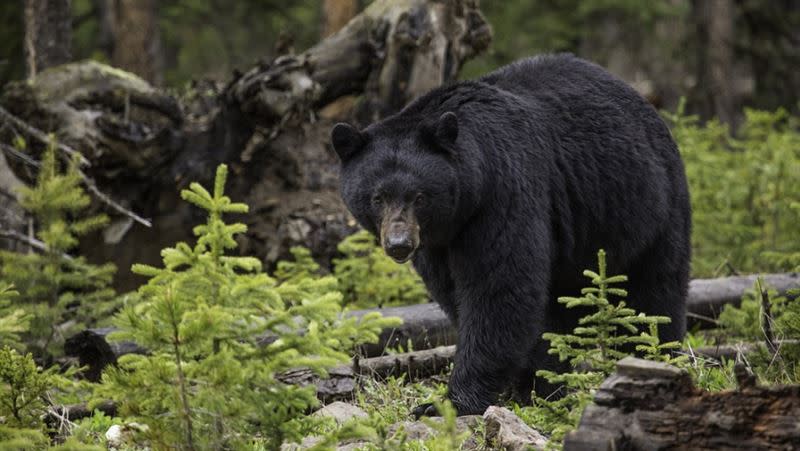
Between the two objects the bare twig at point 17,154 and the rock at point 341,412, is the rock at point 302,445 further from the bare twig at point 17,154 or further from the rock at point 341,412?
the bare twig at point 17,154

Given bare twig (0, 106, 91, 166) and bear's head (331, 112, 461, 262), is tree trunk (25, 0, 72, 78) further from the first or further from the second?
bear's head (331, 112, 461, 262)

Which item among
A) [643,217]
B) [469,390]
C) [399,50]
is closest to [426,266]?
[469,390]

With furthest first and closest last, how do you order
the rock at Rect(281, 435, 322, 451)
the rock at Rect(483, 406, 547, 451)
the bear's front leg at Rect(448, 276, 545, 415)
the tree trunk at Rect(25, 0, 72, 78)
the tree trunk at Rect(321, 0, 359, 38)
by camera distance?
the tree trunk at Rect(321, 0, 359, 38) < the tree trunk at Rect(25, 0, 72, 78) < the bear's front leg at Rect(448, 276, 545, 415) < the rock at Rect(281, 435, 322, 451) < the rock at Rect(483, 406, 547, 451)

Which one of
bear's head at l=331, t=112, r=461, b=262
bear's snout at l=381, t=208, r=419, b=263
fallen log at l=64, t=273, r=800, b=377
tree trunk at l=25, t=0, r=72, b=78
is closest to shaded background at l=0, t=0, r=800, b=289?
tree trunk at l=25, t=0, r=72, b=78

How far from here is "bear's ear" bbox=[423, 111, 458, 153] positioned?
4.91 m

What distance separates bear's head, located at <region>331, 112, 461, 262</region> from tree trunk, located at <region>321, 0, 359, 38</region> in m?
6.21

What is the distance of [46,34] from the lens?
8727mm

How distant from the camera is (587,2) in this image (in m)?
14.7

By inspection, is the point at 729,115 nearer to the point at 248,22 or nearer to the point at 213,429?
the point at 248,22

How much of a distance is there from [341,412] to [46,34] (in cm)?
550

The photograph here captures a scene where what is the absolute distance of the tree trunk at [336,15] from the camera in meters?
11.1

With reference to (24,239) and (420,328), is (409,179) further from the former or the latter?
(24,239)

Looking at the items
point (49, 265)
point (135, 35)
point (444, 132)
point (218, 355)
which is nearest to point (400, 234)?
point (444, 132)

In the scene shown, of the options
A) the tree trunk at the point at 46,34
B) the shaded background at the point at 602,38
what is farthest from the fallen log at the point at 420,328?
the shaded background at the point at 602,38
